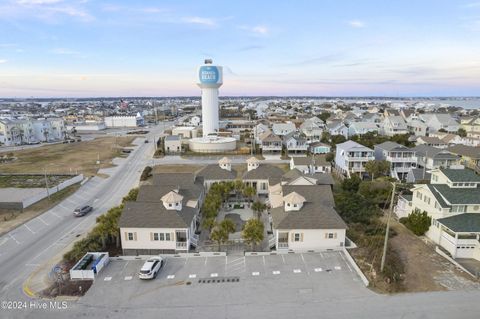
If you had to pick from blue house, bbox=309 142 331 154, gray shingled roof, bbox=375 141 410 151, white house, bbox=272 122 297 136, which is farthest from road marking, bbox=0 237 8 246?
white house, bbox=272 122 297 136

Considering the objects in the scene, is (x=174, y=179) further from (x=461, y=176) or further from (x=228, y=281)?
(x=461, y=176)

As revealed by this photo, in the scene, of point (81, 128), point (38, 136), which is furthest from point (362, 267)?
point (81, 128)

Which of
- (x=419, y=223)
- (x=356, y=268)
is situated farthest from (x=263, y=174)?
(x=356, y=268)

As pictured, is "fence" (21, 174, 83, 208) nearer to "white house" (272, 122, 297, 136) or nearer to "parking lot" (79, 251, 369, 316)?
"parking lot" (79, 251, 369, 316)

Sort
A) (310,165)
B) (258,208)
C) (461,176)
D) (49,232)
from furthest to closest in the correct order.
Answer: (310,165)
(258,208)
(49,232)
(461,176)

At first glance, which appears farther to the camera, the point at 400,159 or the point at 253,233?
the point at 400,159

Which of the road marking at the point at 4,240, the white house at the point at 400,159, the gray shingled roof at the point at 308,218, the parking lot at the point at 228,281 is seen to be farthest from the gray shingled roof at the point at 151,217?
the white house at the point at 400,159
